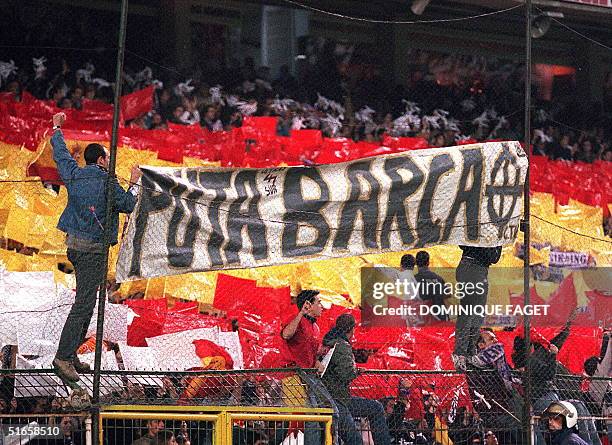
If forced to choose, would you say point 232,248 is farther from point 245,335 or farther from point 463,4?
point 463,4

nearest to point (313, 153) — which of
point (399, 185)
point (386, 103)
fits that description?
point (386, 103)

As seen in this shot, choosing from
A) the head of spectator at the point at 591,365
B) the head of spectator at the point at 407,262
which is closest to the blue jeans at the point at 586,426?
the head of spectator at the point at 591,365

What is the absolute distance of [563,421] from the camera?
378 inches

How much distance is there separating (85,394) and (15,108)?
5.09m

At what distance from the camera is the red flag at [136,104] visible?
13.4 metres

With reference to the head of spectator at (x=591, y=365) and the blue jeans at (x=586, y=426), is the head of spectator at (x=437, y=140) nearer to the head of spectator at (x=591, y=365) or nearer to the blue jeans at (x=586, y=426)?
the head of spectator at (x=591, y=365)

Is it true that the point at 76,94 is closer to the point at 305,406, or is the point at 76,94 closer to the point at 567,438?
the point at 305,406

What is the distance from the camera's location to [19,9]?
14203mm

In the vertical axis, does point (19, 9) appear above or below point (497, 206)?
above

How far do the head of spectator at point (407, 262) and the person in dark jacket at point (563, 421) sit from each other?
12.6ft

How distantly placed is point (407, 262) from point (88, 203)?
5.24 m

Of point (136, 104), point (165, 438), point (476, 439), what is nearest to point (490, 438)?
point (476, 439)

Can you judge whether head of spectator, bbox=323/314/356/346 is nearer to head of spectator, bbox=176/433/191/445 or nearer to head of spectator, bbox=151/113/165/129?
head of spectator, bbox=176/433/191/445

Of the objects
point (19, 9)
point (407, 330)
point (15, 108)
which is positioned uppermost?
point (19, 9)
